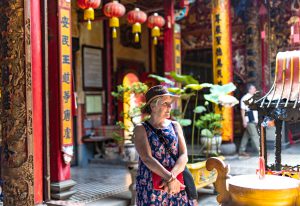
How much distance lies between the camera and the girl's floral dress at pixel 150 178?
3.12 meters

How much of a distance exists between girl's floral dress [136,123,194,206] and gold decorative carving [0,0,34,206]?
1.84 m

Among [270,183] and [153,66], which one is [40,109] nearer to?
[270,183]

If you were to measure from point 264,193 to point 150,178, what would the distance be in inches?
46.6

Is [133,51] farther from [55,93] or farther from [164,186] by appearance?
[164,186]

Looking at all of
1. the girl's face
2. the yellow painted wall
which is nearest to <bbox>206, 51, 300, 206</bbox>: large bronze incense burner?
the girl's face

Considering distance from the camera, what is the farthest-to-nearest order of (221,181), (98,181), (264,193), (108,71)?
(108,71) < (98,181) < (221,181) < (264,193)

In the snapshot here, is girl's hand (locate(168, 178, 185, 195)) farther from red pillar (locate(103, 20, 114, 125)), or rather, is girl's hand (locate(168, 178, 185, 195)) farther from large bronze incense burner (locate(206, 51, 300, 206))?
red pillar (locate(103, 20, 114, 125))

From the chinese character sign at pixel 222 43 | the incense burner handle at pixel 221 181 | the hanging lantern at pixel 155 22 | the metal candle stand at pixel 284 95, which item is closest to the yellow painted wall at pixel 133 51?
the hanging lantern at pixel 155 22

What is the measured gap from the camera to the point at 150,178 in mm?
3131

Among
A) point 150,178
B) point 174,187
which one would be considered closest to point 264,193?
point 174,187

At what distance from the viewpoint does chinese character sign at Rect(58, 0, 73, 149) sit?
589cm

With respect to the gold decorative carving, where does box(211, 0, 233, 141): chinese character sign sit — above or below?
above

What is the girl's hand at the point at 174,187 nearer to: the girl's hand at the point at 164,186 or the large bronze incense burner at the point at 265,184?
the girl's hand at the point at 164,186

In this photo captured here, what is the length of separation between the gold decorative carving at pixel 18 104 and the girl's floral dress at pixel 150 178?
1839 mm
